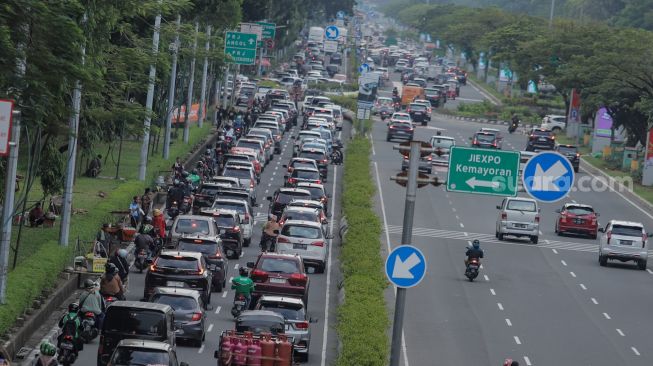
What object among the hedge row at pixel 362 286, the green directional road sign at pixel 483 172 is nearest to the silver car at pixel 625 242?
the hedge row at pixel 362 286

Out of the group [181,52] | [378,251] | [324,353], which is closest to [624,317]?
[378,251]

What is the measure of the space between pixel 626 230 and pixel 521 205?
492 centimetres

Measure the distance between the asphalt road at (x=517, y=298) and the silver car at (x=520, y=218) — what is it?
0.53m

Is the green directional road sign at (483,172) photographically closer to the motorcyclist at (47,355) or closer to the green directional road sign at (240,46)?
the motorcyclist at (47,355)

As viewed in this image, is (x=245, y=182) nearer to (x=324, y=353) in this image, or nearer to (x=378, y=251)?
(x=378, y=251)

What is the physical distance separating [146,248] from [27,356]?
12.0m

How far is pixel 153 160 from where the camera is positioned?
61219 millimetres

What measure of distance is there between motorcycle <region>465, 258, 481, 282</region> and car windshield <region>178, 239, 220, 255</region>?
29.6 feet

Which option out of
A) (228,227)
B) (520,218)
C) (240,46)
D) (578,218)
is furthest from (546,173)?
(240,46)

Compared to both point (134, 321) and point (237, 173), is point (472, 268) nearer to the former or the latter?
point (237, 173)

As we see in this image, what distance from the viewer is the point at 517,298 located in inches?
1636

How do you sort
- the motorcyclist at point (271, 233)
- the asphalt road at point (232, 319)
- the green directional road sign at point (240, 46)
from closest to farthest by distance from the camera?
the asphalt road at point (232, 319) → the motorcyclist at point (271, 233) → the green directional road sign at point (240, 46)

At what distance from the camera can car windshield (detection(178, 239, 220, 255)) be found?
1455 inches

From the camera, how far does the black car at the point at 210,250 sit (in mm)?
37062
